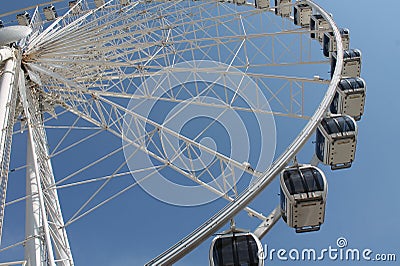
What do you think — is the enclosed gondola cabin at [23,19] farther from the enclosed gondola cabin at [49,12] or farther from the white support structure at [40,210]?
the white support structure at [40,210]

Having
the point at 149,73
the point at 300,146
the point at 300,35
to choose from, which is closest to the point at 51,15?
the point at 149,73

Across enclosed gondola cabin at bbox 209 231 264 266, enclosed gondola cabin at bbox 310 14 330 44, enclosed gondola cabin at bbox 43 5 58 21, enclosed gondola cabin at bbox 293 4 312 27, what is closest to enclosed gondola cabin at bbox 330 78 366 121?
enclosed gondola cabin at bbox 209 231 264 266

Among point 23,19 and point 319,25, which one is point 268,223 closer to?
point 319,25

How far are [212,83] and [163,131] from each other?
2.63 metres

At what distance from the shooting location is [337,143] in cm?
843

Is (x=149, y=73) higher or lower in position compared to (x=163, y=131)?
higher

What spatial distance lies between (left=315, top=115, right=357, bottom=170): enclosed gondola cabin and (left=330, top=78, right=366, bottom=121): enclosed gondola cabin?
5.75 feet

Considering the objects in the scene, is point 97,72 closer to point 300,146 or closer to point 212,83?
point 212,83

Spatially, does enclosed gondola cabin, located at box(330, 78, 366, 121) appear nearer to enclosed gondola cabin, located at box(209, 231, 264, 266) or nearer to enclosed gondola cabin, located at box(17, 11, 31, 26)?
enclosed gondola cabin, located at box(209, 231, 264, 266)

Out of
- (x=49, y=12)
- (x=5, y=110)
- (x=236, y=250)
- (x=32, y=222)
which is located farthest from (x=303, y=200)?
(x=49, y=12)

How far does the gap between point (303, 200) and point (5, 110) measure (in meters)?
6.33

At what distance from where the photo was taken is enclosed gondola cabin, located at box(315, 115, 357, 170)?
27.7 feet

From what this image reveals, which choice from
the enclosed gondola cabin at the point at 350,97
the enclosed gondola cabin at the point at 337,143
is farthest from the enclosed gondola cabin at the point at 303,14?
the enclosed gondola cabin at the point at 337,143

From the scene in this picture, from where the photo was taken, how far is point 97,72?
1517 centimetres
